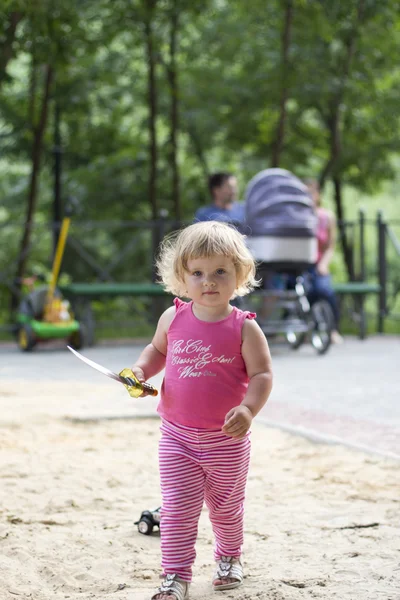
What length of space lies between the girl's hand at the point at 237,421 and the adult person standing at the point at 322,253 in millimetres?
9434

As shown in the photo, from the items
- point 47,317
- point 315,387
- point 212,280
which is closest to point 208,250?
point 212,280

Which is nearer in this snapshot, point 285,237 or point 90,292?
point 285,237

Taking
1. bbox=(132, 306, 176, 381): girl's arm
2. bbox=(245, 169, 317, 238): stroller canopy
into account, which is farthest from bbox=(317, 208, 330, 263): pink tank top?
bbox=(132, 306, 176, 381): girl's arm

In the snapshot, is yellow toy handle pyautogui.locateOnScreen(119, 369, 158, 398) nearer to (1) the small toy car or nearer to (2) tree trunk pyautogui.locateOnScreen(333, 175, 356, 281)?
(1) the small toy car

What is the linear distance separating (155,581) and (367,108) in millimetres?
14339

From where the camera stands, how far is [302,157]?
58.6ft

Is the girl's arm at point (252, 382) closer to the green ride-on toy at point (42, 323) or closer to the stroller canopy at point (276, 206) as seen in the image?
the stroller canopy at point (276, 206)

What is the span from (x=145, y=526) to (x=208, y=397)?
→ 98 centimetres

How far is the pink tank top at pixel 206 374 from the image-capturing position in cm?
335

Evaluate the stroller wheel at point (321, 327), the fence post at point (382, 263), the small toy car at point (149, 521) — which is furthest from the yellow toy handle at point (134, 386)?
the fence post at point (382, 263)

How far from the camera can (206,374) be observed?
11.0 feet

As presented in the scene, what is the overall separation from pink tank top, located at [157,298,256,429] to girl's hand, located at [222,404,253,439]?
14 centimetres

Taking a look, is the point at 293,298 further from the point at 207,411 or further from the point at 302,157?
the point at 207,411

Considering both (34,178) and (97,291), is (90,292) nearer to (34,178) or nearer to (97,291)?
(97,291)
